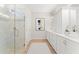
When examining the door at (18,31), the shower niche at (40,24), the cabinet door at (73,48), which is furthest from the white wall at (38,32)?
the cabinet door at (73,48)

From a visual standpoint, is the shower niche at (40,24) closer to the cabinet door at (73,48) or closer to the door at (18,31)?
the door at (18,31)

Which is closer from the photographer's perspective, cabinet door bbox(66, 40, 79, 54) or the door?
cabinet door bbox(66, 40, 79, 54)

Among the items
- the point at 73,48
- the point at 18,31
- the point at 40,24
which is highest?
the point at 40,24

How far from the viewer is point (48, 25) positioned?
7.52 m

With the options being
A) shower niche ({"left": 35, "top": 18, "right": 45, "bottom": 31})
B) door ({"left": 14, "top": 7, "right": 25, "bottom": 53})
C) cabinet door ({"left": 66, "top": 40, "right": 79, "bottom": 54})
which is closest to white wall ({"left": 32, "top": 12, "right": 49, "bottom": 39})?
shower niche ({"left": 35, "top": 18, "right": 45, "bottom": 31})

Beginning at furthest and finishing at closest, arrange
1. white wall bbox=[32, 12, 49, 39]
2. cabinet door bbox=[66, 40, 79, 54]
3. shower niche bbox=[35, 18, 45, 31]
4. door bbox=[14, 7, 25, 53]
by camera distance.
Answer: shower niche bbox=[35, 18, 45, 31], white wall bbox=[32, 12, 49, 39], door bbox=[14, 7, 25, 53], cabinet door bbox=[66, 40, 79, 54]

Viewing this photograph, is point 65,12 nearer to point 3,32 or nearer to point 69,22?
point 69,22

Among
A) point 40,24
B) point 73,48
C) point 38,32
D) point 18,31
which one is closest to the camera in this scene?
point 73,48

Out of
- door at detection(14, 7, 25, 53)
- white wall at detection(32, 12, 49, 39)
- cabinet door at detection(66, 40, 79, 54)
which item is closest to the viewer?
cabinet door at detection(66, 40, 79, 54)

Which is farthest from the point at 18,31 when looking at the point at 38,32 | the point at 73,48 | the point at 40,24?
the point at 40,24

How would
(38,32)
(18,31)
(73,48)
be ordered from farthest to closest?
(38,32), (18,31), (73,48)

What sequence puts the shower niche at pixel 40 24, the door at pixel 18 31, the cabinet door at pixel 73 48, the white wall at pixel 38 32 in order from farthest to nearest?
the shower niche at pixel 40 24 → the white wall at pixel 38 32 → the door at pixel 18 31 → the cabinet door at pixel 73 48

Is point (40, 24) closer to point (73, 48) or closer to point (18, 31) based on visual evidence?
point (18, 31)

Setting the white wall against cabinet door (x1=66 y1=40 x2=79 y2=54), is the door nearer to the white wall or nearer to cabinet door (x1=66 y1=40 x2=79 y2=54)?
cabinet door (x1=66 y1=40 x2=79 y2=54)
